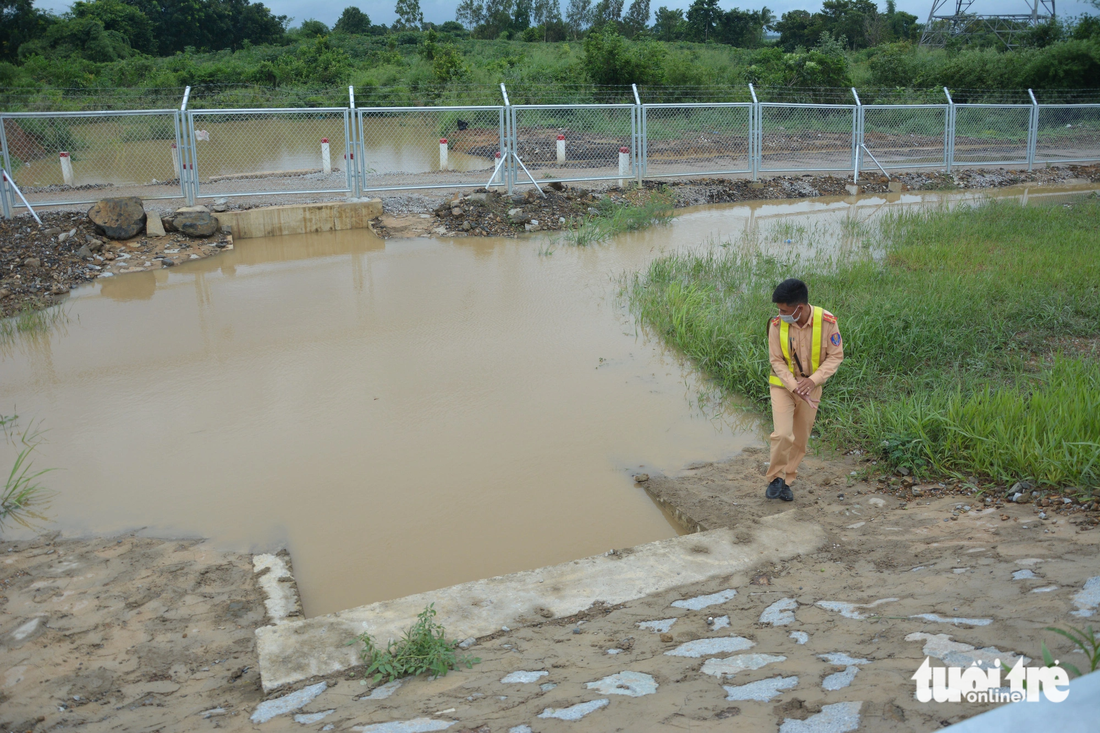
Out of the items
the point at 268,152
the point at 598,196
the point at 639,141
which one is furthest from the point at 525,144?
the point at 268,152

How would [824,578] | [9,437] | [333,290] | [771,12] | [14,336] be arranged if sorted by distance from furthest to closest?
[771,12]
[333,290]
[14,336]
[9,437]
[824,578]

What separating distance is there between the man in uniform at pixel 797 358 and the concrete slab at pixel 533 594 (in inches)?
23.4

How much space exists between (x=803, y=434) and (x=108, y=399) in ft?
20.0

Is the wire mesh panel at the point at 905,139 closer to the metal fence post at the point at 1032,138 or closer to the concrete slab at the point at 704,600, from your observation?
the metal fence post at the point at 1032,138

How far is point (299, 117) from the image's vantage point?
25.6 metres

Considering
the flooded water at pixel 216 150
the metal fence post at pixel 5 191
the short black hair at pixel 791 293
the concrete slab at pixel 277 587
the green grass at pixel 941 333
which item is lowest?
the concrete slab at pixel 277 587

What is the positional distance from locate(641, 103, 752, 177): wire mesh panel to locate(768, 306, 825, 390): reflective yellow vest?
542 inches

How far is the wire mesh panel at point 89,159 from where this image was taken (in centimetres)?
1568

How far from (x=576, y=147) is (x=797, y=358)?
1520cm

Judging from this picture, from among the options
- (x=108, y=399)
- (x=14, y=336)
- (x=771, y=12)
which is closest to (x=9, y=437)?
(x=108, y=399)

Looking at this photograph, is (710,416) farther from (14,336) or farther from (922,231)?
(14,336)

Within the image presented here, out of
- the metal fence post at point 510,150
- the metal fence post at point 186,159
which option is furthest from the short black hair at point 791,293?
the metal fence post at point 186,159

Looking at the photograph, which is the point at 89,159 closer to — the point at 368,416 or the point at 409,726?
the point at 368,416

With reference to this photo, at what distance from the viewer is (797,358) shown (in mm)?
5082
